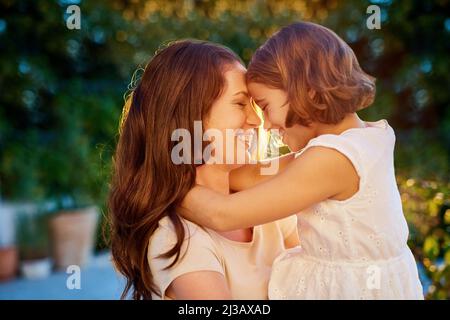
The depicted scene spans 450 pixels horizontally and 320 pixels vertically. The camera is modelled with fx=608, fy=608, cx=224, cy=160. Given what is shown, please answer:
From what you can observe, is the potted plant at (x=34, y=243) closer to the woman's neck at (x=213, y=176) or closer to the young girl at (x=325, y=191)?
the woman's neck at (x=213, y=176)

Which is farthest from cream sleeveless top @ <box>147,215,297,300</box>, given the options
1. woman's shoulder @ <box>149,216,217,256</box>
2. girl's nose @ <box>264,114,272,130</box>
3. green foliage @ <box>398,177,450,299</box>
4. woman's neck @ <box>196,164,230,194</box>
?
green foliage @ <box>398,177,450,299</box>

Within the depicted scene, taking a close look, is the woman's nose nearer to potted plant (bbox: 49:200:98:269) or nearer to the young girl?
the young girl

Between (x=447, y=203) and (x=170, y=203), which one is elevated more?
(x=170, y=203)

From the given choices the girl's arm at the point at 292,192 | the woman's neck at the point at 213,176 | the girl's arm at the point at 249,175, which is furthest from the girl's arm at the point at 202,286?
the girl's arm at the point at 249,175

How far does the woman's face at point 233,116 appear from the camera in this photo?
1.70m

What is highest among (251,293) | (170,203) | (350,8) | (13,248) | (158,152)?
(350,8)

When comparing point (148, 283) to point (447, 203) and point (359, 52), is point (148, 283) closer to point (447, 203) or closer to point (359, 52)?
point (447, 203)

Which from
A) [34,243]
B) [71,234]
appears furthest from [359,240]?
[34,243]

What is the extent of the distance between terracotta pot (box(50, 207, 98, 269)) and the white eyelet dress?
4.37 meters

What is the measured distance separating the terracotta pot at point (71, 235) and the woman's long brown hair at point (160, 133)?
4.16 metres

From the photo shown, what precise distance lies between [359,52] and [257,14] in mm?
1118

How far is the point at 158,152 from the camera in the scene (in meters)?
1.69

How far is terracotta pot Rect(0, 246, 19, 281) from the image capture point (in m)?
5.42


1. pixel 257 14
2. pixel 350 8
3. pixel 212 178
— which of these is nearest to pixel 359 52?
pixel 350 8
